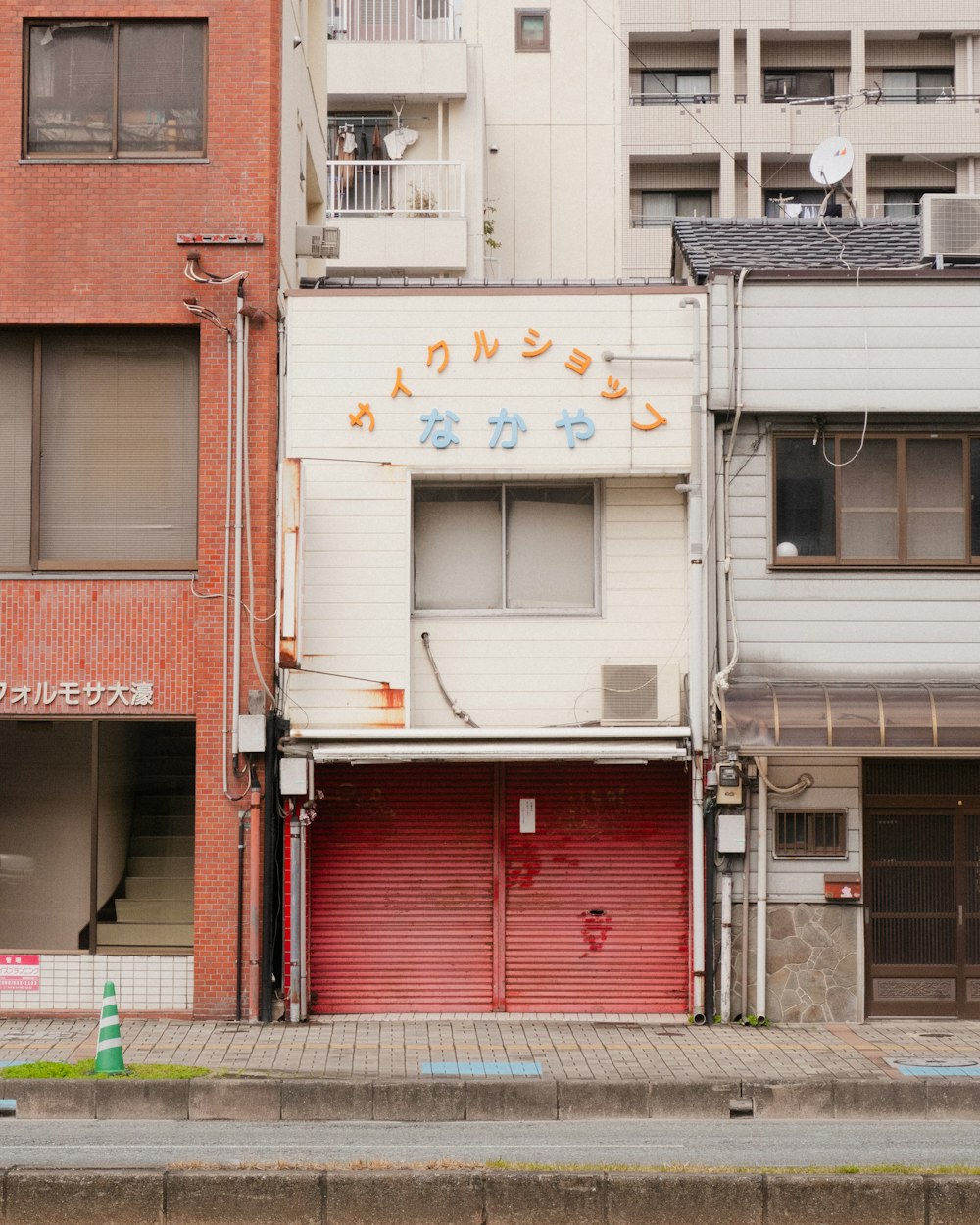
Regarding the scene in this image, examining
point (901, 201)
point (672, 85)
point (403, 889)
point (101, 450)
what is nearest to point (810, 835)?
point (403, 889)

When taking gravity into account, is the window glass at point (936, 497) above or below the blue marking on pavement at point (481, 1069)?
above

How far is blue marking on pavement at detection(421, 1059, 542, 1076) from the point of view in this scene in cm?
1297

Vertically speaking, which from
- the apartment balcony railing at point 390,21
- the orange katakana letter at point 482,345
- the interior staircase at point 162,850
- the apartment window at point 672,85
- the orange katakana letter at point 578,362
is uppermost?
the apartment window at point 672,85

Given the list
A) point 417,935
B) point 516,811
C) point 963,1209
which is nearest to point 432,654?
point 516,811

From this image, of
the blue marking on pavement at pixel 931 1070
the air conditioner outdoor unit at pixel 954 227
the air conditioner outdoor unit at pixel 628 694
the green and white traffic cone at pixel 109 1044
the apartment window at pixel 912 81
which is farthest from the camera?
the apartment window at pixel 912 81

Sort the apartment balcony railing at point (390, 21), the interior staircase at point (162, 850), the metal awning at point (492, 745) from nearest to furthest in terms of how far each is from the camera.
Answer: the metal awning at point (492, 745) < the interior staircase at point (162, 850) < the apartment balcony railing at point (390, 21)

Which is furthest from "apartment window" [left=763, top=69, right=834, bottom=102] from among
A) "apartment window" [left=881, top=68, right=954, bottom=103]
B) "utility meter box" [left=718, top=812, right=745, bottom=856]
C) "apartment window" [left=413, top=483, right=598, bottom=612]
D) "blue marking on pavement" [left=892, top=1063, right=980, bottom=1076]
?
"blue marking on pavement" [left=892, top=1063, right=980, bottom=1076]

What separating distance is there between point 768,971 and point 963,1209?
7097 mm

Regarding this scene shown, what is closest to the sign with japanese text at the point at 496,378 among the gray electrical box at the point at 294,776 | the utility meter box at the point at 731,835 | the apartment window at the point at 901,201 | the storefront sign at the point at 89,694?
the storefront sign at the point at 89,694

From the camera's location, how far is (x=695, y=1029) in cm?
1526

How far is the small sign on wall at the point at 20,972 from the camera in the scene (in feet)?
51.4

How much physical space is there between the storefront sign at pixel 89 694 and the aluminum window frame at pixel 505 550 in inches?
121

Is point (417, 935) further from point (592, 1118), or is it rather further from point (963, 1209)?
point (963, 1209)

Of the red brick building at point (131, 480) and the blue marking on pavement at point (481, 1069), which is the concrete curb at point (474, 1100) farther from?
the red brick building at point (131, 480)
